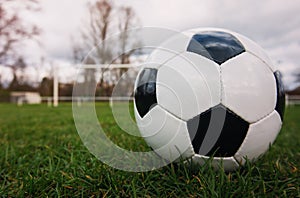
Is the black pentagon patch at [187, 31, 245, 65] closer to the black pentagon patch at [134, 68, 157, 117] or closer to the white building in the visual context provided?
the black pentagon patch at [134, 68, 157, 117]

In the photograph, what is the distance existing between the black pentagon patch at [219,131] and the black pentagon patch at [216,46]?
0.24m

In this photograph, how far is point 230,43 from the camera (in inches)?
51.3

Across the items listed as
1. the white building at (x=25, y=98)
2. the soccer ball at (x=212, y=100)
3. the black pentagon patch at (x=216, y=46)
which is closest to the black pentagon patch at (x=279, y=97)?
the soccer ball at (x=212, y=100)

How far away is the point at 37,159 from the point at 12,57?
11677 mm

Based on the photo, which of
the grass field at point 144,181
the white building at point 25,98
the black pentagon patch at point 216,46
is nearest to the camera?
the grass field at point 144,181

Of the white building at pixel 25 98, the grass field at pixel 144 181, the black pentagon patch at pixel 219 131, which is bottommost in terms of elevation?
the white building at pixel 25 98

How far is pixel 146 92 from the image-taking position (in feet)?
4.37

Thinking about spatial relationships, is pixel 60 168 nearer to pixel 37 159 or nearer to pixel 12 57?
pixel 37 159

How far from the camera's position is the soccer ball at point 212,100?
3.85ft

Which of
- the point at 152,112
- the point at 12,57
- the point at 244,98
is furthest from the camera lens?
the point at 12,57

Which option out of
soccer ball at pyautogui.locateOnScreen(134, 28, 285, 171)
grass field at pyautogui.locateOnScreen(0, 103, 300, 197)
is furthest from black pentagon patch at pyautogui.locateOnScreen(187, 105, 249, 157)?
grass field at pyautogui.locateOnScreen(0, 103, 300, 197)

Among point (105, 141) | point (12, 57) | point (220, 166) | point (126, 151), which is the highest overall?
point (220, 166)

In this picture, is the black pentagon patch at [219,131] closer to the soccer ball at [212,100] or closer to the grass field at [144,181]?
the soccer ball at [212,100]

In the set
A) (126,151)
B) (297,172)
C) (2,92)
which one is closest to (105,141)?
(126,151)
